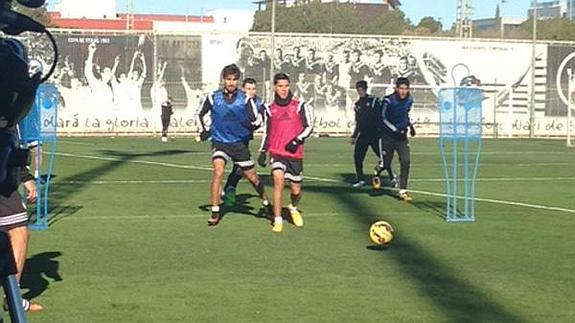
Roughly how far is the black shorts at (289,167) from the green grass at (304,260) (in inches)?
25.8

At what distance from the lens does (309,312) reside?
9.09 metres

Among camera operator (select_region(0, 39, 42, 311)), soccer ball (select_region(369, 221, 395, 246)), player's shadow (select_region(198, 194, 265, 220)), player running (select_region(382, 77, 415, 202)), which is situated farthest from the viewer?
player running (select_region(382, 77, 415, 202))

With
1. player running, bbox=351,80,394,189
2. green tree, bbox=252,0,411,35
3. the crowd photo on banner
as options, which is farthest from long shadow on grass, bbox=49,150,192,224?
green tree, bbox=252,0,411,35

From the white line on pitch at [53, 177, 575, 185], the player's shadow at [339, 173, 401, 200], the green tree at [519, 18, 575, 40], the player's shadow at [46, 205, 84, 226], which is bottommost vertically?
the white line on pitch at [53, 177, 575, 185]

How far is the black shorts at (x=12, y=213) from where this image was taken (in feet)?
27.0

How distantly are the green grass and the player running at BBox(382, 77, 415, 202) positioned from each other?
20.2 inches

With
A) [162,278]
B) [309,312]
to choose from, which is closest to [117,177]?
[162,278]

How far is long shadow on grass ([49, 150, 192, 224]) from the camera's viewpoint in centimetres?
1669

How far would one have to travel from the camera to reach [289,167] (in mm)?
14875

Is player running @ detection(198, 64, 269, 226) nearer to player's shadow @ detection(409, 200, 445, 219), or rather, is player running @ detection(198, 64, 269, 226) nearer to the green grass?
the green grass

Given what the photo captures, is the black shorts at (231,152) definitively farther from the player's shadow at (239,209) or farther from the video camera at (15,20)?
the video camera at (15,20)

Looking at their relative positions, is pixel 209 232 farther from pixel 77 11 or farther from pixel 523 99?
pixel 77 11

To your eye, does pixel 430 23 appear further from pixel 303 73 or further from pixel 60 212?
pixel 60 212

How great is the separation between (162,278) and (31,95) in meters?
7.18
